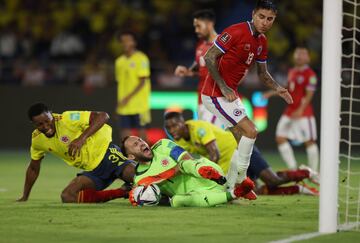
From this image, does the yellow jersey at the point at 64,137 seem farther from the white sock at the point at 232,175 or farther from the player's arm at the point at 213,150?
the white sock at the point at 232,175

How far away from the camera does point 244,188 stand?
8.03 meters

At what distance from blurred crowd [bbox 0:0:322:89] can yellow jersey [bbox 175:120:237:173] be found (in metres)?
8.83

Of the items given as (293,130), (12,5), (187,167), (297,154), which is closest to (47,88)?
(12,5)

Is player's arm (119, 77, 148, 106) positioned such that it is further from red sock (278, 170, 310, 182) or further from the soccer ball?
the soccer ball

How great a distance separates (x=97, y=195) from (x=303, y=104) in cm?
559

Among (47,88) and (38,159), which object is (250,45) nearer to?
(38,159)

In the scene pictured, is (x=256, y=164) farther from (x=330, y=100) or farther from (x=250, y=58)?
(x=330, y=100)

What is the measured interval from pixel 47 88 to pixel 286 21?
225 inches

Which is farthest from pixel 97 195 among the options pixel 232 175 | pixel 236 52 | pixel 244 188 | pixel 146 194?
pixel 236 52

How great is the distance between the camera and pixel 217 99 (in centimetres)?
850

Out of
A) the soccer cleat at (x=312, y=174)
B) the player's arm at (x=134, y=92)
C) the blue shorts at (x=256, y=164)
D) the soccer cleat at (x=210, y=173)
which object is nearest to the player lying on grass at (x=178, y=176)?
the soccer cleat at (x=210, y=173)

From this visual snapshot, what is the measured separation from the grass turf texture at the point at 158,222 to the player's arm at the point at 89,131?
568 mm

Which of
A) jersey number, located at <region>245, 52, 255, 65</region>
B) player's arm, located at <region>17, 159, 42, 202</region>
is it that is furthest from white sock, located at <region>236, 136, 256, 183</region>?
player's arm, located at <region>17, 159, 42, 202</region>

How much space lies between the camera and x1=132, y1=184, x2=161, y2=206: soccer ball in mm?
8352
